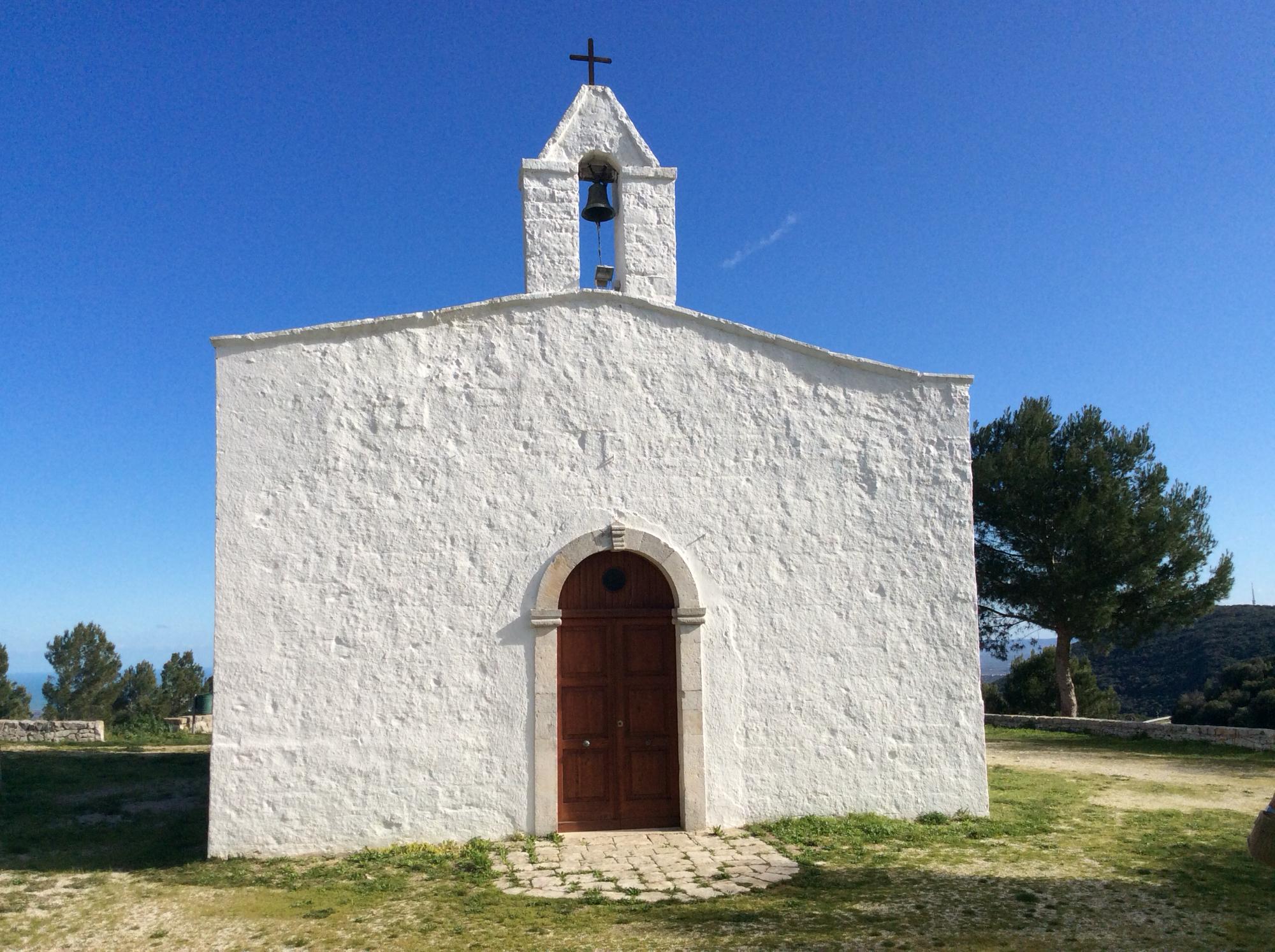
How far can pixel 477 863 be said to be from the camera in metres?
6.82

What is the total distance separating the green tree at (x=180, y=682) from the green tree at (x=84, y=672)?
183 cm

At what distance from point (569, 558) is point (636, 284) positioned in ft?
9.07

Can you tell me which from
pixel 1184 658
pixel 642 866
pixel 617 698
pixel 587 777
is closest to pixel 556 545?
pixel 617 698

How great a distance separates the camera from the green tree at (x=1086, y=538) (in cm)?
1883

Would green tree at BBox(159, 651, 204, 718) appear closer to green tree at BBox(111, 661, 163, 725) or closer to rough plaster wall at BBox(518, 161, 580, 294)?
green tree at BBox(111, 661, 163, 725)

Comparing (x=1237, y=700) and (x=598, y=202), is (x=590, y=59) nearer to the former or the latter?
(x=598, y=202)

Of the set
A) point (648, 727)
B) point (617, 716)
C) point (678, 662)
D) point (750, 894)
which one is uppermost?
point (678, 662)

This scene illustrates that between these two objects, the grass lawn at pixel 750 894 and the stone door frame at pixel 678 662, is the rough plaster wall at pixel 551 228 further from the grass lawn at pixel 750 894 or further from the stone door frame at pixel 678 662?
the grass lawn at pixel 750 894

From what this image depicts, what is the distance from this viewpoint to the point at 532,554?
793 centimetres

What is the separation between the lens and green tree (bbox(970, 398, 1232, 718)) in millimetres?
18828

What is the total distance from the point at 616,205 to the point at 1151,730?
43.0 ft

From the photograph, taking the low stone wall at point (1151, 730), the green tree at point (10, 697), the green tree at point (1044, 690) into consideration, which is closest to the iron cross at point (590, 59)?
the low stone wall at point (1151, 730)

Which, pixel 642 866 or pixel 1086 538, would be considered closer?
pixel 642 866

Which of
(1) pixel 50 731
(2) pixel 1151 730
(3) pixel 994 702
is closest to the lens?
(1) pixel 50 731
